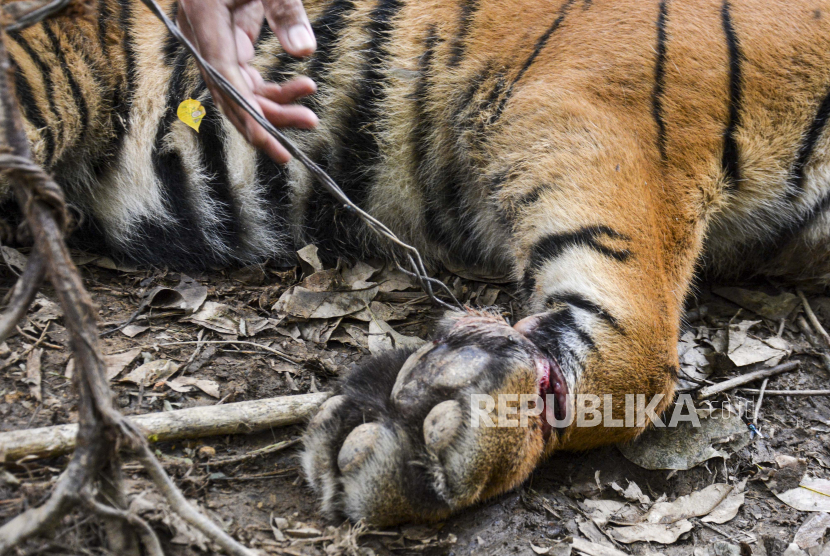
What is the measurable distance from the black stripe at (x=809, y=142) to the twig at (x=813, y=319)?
55cm

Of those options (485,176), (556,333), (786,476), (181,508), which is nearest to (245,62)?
(485,176)

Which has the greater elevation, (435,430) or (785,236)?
(435,430)

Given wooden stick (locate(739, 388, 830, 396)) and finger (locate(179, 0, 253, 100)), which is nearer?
finger (locate(179, 0, 253, 100))

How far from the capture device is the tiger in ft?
4.67

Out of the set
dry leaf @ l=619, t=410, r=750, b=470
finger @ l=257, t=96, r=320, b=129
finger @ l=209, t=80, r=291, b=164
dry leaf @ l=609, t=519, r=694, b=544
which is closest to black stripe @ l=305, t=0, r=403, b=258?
finger @ l=257, t=96, r=320, b=129

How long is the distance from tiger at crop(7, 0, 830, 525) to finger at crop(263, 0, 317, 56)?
38cm

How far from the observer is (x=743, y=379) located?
197cm

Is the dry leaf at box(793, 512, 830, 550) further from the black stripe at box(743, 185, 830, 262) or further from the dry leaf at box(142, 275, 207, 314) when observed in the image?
the dry leaf at box(142, 275, 207, 314)

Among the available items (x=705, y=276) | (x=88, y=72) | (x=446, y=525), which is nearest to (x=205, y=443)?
(x=446, y=525)

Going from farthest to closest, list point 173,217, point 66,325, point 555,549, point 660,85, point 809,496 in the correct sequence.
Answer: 1. point 173,217
2. point 660,85
3. point 809,496
4. point 555,549
5. point 66,325

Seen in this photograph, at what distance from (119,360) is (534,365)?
3.50 feet

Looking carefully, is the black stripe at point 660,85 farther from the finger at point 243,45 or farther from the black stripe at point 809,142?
the finger at point 243,45

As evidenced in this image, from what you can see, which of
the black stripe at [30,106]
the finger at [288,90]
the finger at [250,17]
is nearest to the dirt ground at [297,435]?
the black stripe at [30,106]

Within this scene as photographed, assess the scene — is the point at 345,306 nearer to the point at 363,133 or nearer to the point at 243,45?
the point at 363,133
